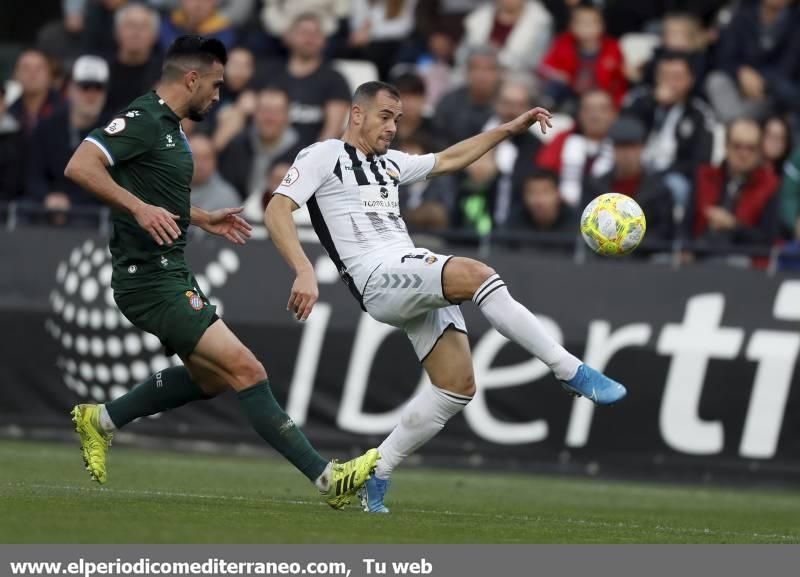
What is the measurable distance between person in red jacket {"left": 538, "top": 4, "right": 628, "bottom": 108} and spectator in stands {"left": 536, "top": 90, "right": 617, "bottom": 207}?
1.23 metres

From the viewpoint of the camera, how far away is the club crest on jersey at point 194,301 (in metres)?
10.3

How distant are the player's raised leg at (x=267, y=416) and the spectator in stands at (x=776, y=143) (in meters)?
8.73

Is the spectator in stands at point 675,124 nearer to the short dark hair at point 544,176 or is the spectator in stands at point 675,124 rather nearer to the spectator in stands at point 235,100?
the short dark hair at point 544,176

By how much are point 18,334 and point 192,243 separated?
78.2 inches

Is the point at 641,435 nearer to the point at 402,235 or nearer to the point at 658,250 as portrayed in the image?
the point at 658,250

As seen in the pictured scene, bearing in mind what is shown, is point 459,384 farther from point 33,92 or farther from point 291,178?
point 33,92

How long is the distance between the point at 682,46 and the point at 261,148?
193 inches

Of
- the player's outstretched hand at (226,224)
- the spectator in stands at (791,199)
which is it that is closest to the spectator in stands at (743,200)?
the spectator in stands at (791,199)

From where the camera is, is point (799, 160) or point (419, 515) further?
point (799, 160)

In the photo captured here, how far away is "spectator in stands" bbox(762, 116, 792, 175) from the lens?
17594mm

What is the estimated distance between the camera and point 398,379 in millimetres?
16141

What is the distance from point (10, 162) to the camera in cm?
1805

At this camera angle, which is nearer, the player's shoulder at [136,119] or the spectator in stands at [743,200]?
the player's shoulder at [136,119]

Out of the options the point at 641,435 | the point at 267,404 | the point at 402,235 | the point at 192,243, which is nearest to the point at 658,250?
the point at 641,435
